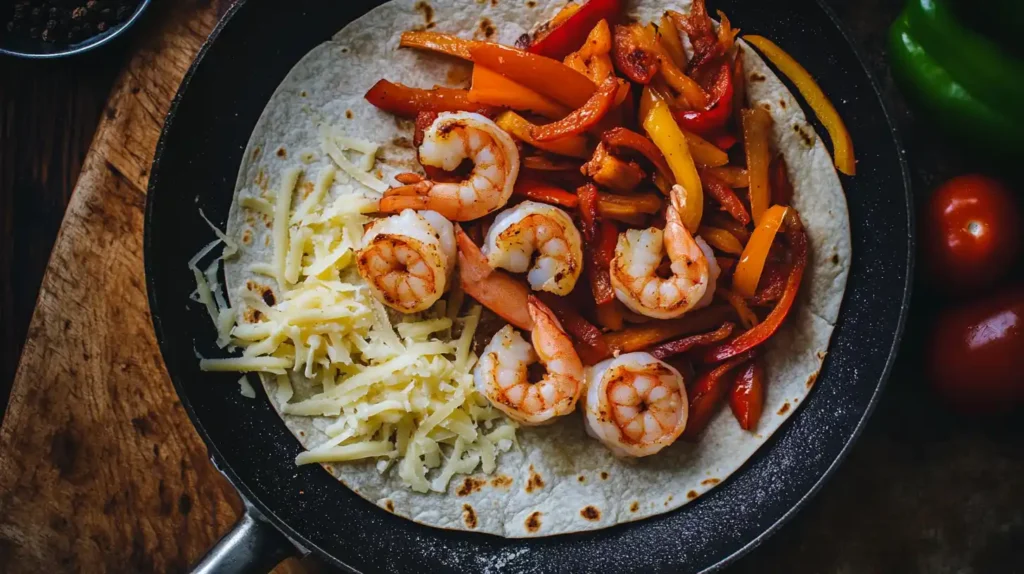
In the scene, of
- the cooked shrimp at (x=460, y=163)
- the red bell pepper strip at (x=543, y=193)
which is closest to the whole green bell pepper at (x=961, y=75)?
the red bell pepper strip at (x=543, y=193)

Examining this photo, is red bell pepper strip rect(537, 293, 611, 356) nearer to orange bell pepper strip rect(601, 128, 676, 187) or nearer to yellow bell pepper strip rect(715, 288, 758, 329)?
yellow bell pepper strip rect(715, 288, 758, 329)

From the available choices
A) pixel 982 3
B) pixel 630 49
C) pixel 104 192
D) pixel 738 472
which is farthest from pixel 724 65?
pixel 104 192

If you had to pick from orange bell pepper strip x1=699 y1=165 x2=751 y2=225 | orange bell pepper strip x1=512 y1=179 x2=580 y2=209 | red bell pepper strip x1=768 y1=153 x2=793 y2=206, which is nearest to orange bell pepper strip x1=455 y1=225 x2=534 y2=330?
orange bell pepper strip x1=512 y1=179 x2=580 y2=209

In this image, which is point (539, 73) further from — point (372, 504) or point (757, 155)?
point (372, 504)

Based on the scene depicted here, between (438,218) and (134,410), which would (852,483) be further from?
(134,410)

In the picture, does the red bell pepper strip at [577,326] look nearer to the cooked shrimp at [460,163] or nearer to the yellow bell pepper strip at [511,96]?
the cooked shrimp at [460,163]

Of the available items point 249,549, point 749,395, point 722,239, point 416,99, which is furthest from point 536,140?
point 249,549
